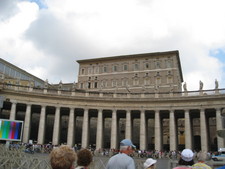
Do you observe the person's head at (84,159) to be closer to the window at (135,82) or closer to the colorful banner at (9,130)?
the colorful banner at (9,130)

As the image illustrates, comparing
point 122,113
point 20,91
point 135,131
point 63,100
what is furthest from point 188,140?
point 20,91

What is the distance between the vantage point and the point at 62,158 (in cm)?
457

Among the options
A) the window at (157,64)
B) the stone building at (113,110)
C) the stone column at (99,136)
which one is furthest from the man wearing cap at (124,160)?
the window at (157,64)

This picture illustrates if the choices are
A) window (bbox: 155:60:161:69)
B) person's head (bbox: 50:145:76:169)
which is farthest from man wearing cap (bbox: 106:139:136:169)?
window (bbox: 155:60:161:69)

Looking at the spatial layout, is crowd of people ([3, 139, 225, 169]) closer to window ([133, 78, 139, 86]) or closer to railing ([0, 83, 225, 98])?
railing ([0, 83, 225, 98])

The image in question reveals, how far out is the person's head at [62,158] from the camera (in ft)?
14.9

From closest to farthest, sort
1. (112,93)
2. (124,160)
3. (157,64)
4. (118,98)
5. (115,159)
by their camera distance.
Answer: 1. (124,160)
2. (115,159)
3. (118,98)
4. (112,93)
5. (157,64)

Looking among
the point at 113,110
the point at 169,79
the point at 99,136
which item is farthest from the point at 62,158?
the point at 169,79

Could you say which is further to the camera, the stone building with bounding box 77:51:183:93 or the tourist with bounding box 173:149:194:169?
the stone building with bounding box 77:51:183:93

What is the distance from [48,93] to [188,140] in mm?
26616

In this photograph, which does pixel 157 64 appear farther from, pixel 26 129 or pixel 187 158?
pixel 187 158

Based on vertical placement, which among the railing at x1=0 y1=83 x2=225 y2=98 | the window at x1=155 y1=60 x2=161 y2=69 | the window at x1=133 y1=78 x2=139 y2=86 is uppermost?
the window at x1=155 y1=60 x2=161 y2=69

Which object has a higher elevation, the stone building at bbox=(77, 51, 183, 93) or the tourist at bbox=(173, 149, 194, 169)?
the stone building at bbox=(77, 51, 183, 93)

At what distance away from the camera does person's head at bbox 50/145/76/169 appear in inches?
179
